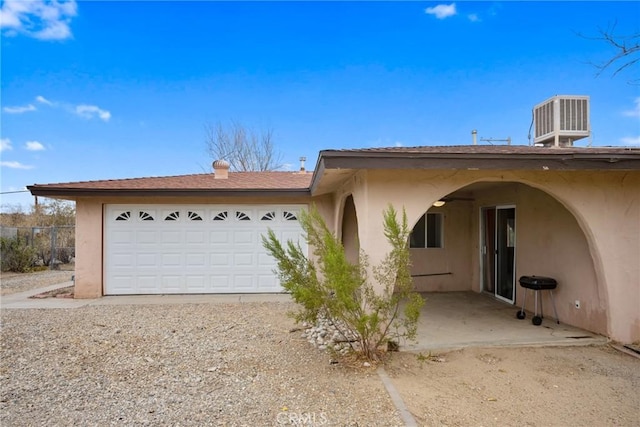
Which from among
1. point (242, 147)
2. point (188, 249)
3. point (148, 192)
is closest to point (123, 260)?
point (188, 249)

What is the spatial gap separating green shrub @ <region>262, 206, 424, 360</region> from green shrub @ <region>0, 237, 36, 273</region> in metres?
14.9

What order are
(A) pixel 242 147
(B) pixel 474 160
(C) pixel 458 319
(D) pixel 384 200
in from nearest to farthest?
(B) pixel 474 160, (D) pixel 384 200, (C) pixel 458 319, (A) pixel 242 147

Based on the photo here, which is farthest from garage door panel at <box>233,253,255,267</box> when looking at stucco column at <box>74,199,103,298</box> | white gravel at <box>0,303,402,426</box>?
stucco column at <box>74,199,103,298</box>

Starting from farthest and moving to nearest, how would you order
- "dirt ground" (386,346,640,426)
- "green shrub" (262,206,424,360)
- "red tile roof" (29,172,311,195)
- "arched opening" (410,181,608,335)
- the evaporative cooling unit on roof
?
1. "red tile roof" (29,172,311,195)
2. the evaporative cooling unit on roof
3. "arched opening" (410,181,608,335)
4. "green shrub" (262,206,424,360)
5. "dirt ground" (386,346,640,426)

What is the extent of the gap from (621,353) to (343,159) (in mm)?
4693

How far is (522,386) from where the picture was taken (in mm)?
4109

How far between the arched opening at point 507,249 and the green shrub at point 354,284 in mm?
1177

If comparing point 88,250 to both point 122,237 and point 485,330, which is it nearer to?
point 122,237

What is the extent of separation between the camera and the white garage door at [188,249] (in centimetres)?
973

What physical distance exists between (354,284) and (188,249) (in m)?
6.74

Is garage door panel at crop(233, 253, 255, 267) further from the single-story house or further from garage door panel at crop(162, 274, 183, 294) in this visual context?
garage door panel at crop(162, 274, 183, 294)

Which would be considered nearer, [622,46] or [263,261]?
[622,46]

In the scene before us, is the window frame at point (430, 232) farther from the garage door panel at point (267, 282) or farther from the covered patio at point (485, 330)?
the garage door panel at point (267, 282)

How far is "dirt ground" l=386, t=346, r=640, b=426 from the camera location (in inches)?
136
